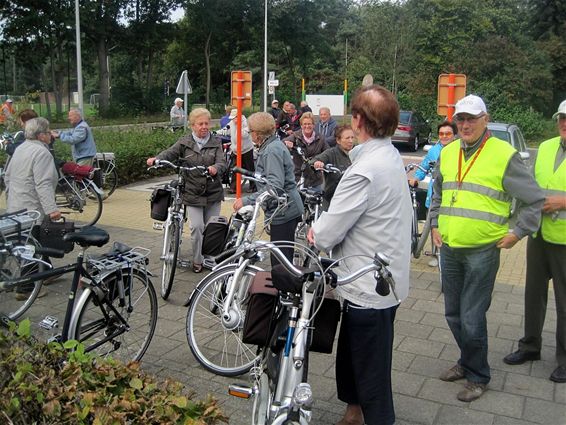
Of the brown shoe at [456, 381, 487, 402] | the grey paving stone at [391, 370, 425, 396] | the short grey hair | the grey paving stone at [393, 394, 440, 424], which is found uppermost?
the short grey hair

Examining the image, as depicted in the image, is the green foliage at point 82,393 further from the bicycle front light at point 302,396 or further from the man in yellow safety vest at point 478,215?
the man in yellow safety vest at point 478,215

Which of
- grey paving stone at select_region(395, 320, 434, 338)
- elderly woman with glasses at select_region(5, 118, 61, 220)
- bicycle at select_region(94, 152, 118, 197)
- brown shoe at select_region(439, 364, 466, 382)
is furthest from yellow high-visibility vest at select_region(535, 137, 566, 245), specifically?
bicycle at select_region(94, 152, 118, 197)

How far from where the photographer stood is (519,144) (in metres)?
12.6

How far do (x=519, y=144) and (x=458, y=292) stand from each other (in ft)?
31.1

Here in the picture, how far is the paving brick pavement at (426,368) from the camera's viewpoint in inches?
150

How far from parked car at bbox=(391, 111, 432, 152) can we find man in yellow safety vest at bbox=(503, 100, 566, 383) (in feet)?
61.9

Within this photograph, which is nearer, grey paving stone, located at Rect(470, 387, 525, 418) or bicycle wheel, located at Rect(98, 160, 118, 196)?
grey paving stone, located at Rect(470, 387, 525, 418)

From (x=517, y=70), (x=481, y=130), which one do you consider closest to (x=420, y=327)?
(x=481, y=130)

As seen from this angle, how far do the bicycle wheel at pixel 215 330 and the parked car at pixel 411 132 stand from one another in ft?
63.6

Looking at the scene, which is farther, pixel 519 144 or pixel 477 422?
pixel 519 144

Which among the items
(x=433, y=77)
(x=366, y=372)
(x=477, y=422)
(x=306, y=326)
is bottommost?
(x=477, y=422)

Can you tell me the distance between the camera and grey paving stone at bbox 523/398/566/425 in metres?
3.74

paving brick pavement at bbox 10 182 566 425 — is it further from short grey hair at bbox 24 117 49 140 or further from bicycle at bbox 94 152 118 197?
bicycle at bbox 94 152 118 197

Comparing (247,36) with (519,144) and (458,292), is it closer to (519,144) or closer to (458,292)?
(519,144)
